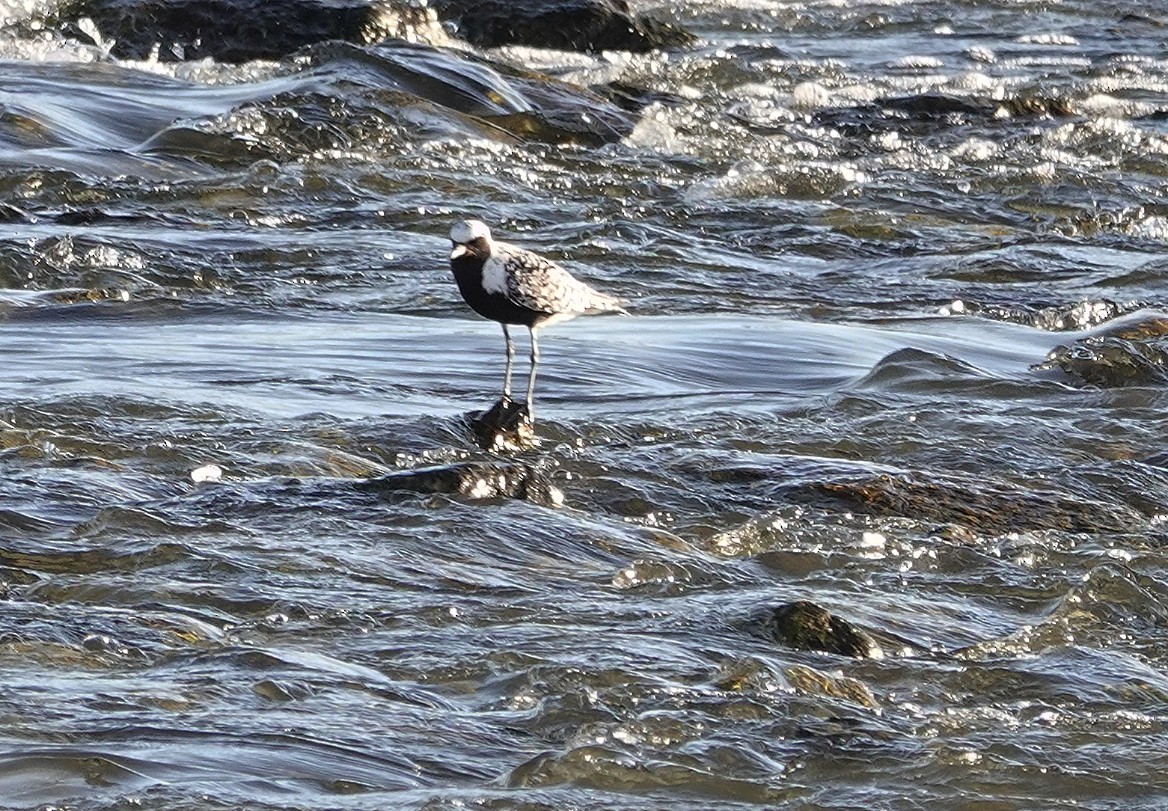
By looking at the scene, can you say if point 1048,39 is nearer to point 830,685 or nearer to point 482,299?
point 482,299

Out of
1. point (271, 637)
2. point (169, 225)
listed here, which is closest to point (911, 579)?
point (271, 637)

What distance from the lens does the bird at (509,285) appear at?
22.2ft

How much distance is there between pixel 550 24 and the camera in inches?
579

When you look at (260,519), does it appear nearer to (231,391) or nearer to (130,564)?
(130,564)

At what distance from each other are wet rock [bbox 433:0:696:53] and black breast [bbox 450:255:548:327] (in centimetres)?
→ 801

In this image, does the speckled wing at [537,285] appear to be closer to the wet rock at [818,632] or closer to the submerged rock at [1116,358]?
the submerged rock at [1116,358]

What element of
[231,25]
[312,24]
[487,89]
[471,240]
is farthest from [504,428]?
[231,25]

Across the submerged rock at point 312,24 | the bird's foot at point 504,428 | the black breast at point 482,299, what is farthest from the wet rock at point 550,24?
the bird's foot at point 504,428

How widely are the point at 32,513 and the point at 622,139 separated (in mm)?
6578

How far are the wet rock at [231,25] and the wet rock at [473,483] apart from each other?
825 centimetres

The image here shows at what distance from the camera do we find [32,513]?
5.17m

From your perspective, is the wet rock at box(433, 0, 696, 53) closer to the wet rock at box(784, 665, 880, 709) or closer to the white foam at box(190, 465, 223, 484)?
the white foam at box(190, 465, 223, 484)

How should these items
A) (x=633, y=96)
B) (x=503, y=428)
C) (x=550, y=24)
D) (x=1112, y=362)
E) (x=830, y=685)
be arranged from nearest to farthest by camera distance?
(x=830, y=685), (x=503, y=428), (x=1112, y=362), (x=633, y=96), (x=550, y=24)

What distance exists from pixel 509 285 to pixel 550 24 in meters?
8.30
